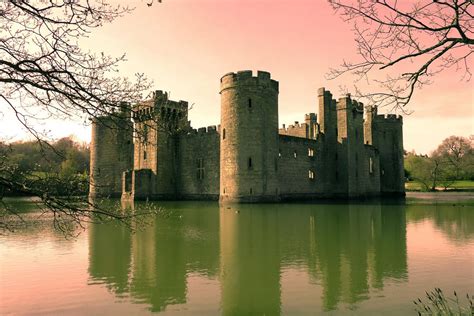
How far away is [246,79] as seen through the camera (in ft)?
89.0

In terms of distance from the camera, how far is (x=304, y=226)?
14.1m

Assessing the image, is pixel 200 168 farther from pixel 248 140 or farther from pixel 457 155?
pixel 457 155

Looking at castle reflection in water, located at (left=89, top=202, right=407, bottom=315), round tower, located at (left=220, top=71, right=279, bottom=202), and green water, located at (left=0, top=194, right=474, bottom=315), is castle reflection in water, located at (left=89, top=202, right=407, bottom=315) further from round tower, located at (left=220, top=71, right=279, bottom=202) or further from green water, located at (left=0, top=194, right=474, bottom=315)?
round tower, located at (left=220, top=71, right=279, bottom=202)

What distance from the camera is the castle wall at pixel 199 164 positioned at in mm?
31875

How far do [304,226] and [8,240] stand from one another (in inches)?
372

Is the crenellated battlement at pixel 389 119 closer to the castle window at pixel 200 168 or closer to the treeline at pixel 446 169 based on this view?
the treeline at pixel 446 169

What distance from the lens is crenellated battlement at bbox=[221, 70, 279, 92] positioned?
27156 millimetres

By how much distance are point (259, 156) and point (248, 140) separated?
4.36ft

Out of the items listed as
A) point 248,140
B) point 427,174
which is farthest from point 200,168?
point 427,174

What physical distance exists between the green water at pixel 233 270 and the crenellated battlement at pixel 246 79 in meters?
16.1

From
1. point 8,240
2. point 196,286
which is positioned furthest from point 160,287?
point 8,240

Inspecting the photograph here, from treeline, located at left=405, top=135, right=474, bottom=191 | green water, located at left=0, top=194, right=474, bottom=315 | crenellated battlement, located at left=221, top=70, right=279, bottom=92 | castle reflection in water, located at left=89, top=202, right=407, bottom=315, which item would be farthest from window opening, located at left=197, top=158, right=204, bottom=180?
treeline, located at left=405, top=135, right=474, bottom=191

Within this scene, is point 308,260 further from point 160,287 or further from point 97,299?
point 97,299

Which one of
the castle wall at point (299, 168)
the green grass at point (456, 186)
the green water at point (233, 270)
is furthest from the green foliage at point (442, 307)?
the green grass at point (456, 186)
